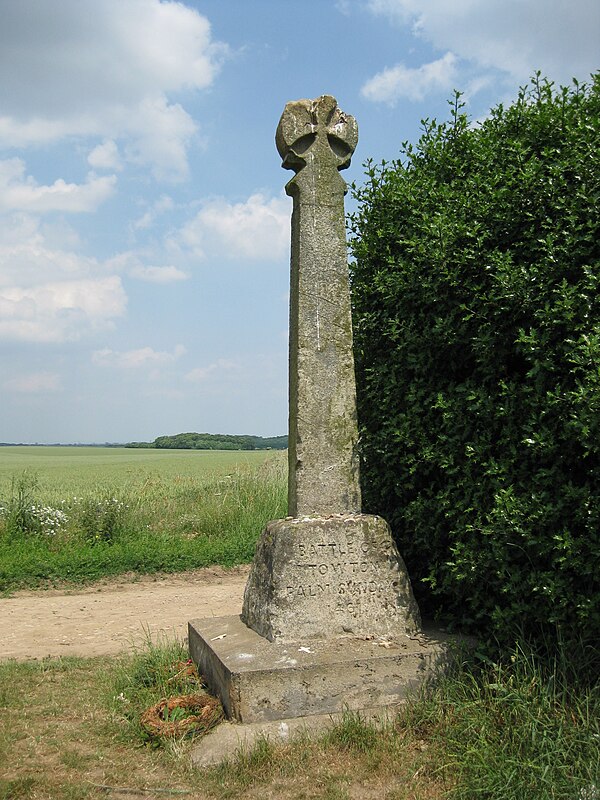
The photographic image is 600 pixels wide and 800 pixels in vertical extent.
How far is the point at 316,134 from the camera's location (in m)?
5.29

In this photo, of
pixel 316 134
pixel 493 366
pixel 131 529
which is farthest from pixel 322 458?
pixel 131 529

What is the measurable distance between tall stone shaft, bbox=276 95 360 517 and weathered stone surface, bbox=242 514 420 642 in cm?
24

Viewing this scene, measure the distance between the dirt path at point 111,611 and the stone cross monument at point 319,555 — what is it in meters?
2.34

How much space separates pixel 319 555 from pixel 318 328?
1.51m

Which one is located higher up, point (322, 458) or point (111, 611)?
point (322, 458)

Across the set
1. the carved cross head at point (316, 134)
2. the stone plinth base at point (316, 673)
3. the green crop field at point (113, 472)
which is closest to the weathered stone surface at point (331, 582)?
the stone plinth base at point (316, 673)

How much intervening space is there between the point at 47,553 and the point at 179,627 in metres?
3.97

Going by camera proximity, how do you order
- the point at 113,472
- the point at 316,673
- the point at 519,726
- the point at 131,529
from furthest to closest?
the point at 113,472, the point at 131,529, the point at 316,673, the point at 519,726

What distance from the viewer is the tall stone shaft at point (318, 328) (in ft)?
16.4

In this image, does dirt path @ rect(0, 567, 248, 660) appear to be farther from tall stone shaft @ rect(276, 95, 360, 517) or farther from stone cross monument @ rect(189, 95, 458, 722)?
tall stone shaft @ rect(276, 95, 360, 517)

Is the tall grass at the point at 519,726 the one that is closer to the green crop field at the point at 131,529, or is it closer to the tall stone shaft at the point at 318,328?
the tall stone shaft at the point at 318,328

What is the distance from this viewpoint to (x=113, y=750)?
4422 mm

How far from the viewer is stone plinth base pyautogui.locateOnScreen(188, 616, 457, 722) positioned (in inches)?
167

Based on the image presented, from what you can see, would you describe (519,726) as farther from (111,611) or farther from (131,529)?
(131,529)
